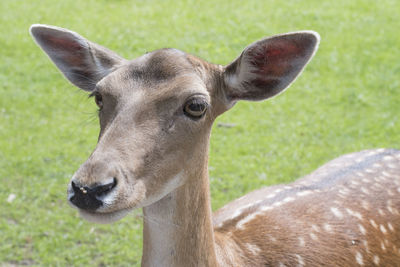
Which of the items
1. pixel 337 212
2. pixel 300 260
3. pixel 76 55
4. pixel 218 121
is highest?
pixel 76 55

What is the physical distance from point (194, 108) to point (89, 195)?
71cm

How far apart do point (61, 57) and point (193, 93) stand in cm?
105

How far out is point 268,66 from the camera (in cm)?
320

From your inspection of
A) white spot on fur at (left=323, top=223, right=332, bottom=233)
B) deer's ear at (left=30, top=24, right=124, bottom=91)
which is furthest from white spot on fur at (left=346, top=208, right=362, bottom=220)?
deer's ear at (left=30, top=24, right=124, bottom=91)

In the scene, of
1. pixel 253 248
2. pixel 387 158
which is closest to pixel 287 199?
pixel 253 248

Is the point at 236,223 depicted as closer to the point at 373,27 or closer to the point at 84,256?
the point at 84,256

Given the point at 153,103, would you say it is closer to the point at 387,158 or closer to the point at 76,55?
the point at 76,55

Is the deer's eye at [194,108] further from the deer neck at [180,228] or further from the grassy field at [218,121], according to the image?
the grassy field at [218,121]

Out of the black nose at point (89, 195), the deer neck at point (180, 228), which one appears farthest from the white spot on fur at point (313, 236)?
the black nose at point (89, 195)

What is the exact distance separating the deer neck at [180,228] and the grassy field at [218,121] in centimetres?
214

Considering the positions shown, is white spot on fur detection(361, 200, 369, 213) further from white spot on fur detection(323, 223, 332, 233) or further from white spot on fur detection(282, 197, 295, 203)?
white spot on fur detection(282, 197, 295, 203)

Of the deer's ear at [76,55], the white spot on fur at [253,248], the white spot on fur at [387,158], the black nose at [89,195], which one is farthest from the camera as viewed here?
the white spot on fur at [387,158]

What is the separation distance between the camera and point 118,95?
112 inches

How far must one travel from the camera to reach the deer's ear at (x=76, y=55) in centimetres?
337
